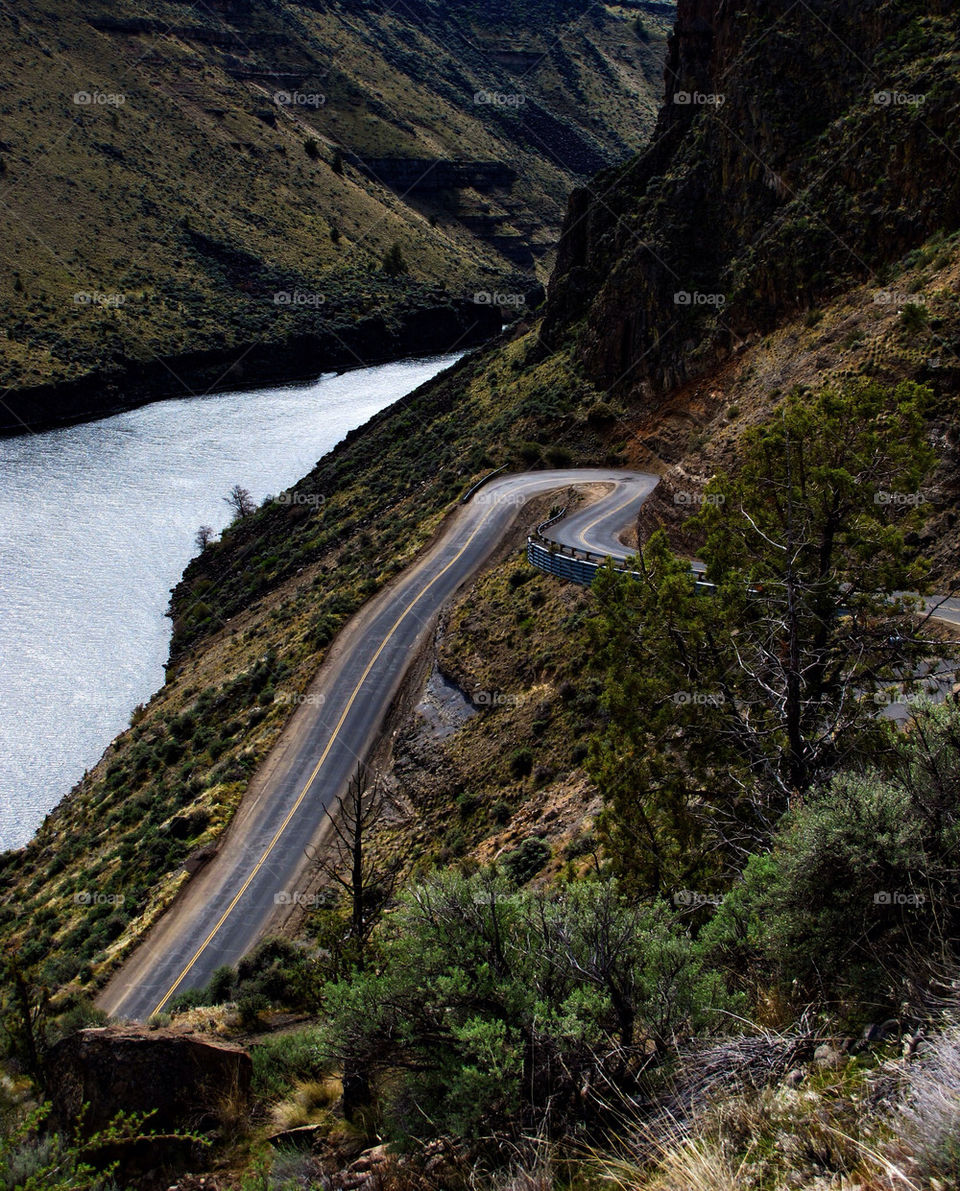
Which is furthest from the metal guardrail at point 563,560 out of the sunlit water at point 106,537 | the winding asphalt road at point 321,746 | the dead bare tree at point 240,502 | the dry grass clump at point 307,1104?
the dead bare tree at point 240,502

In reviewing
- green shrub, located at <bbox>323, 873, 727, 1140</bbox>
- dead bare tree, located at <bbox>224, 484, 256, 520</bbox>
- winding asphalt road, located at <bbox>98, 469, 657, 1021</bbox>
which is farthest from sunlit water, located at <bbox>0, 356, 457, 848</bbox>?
green shrub, located at <bbox>323, 873, 727, 1140</bbox>

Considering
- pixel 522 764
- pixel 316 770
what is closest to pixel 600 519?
pixel 522 764

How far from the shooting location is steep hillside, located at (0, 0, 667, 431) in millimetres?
94125

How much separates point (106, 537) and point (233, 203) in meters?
75.5

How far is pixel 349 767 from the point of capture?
89.6ft

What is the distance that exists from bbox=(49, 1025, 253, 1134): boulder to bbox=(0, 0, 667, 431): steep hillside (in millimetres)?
61898

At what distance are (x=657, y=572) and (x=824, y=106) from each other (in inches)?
1161

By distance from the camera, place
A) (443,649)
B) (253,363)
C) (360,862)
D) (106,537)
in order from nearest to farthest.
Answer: (360,862) → (443,649) → (106,537) → (253,363)

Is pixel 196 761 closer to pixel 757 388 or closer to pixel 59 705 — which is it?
pixel 59 705

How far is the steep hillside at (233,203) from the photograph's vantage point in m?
94.1

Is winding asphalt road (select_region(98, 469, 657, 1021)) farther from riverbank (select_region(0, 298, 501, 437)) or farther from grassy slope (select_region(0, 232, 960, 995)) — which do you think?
riverbank (select_region(0, 298, 501, 437))

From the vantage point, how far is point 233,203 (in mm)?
119375

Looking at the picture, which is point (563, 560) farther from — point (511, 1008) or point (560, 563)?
point (511, 1008)

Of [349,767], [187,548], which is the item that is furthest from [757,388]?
[187,548]
